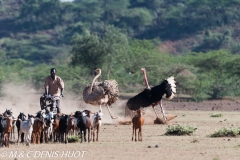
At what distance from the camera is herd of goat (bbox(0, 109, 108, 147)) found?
19.5m

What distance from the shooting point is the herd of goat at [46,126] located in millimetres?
19531

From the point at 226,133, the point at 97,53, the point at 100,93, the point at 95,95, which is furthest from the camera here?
the point at 97,53

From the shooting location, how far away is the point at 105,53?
4922 centimetres

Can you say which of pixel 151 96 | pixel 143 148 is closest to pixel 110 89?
pixel 151 96

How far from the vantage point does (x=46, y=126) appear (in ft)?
67.1

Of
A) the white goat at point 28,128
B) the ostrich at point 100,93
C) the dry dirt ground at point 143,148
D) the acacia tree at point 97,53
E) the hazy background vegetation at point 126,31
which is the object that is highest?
the hazy background vegetation at point 126,31

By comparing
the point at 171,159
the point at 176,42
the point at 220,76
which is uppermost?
the point at 176,42

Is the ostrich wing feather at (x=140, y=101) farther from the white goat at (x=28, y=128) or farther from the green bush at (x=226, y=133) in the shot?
the white goat at (x=28, y=128)

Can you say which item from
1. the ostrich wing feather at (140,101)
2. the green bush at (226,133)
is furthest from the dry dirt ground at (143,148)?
the ostrich wing feather at (140,101)

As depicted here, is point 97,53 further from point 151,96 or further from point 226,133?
point 226,133

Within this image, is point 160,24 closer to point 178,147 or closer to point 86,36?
point 86,36

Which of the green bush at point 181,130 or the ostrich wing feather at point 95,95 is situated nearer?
the green bush at point 181,130

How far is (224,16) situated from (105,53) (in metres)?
50.1

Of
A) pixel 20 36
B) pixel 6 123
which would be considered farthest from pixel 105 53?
pixel 20 36
